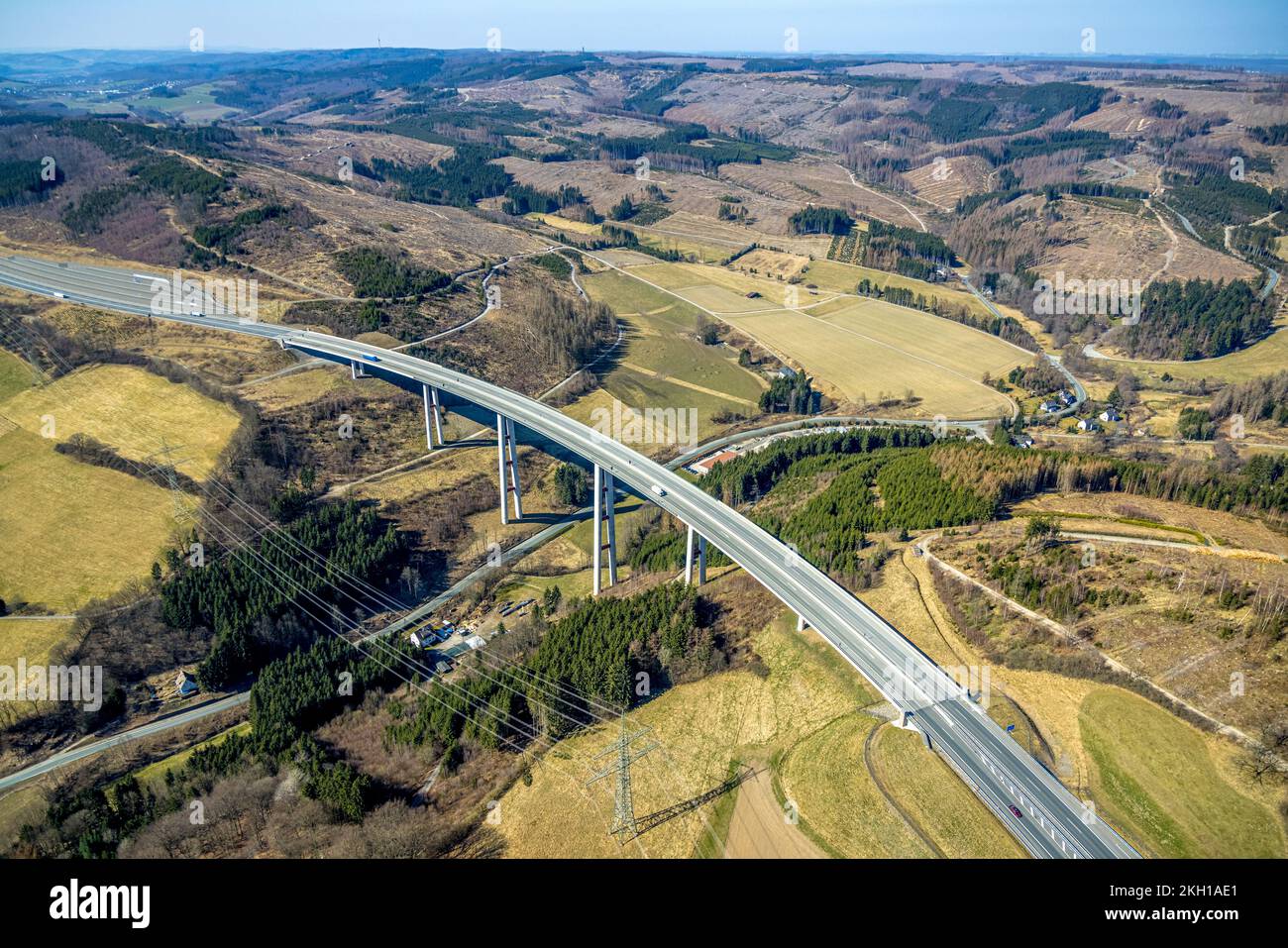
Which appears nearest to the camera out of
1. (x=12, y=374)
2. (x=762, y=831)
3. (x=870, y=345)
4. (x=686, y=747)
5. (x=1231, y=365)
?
(x=762, y=831)

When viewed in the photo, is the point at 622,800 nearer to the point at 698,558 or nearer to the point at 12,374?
the point at 698,558

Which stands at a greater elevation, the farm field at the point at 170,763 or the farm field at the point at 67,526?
the farm field at the point at 67,526

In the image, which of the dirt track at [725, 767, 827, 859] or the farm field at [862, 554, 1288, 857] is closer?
the farm field at [862, 554, 1288, 857]

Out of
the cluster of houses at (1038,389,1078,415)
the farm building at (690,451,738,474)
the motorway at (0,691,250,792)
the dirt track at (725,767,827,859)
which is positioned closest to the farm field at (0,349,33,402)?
the motorway at (0,691,250,792)

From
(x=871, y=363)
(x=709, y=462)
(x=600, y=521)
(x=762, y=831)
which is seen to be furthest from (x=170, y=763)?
(x=871, y=363)

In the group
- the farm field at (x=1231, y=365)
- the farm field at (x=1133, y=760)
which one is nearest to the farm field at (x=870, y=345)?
the farm field at (x=1231, y=365)

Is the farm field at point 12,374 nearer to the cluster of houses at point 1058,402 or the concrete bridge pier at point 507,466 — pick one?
the concrete bridge pier at point 507,466

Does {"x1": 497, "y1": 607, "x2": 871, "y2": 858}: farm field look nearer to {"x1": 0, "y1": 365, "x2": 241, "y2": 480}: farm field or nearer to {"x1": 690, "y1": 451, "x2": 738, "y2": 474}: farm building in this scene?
{"x1": 690, "y1": 451, "x2": 738, "y2": 474}: farm building

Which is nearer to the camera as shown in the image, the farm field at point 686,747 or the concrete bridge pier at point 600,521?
the farm field at point 686,747

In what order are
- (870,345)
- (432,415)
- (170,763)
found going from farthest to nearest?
(870,345) < (432,415) < (170,763)
